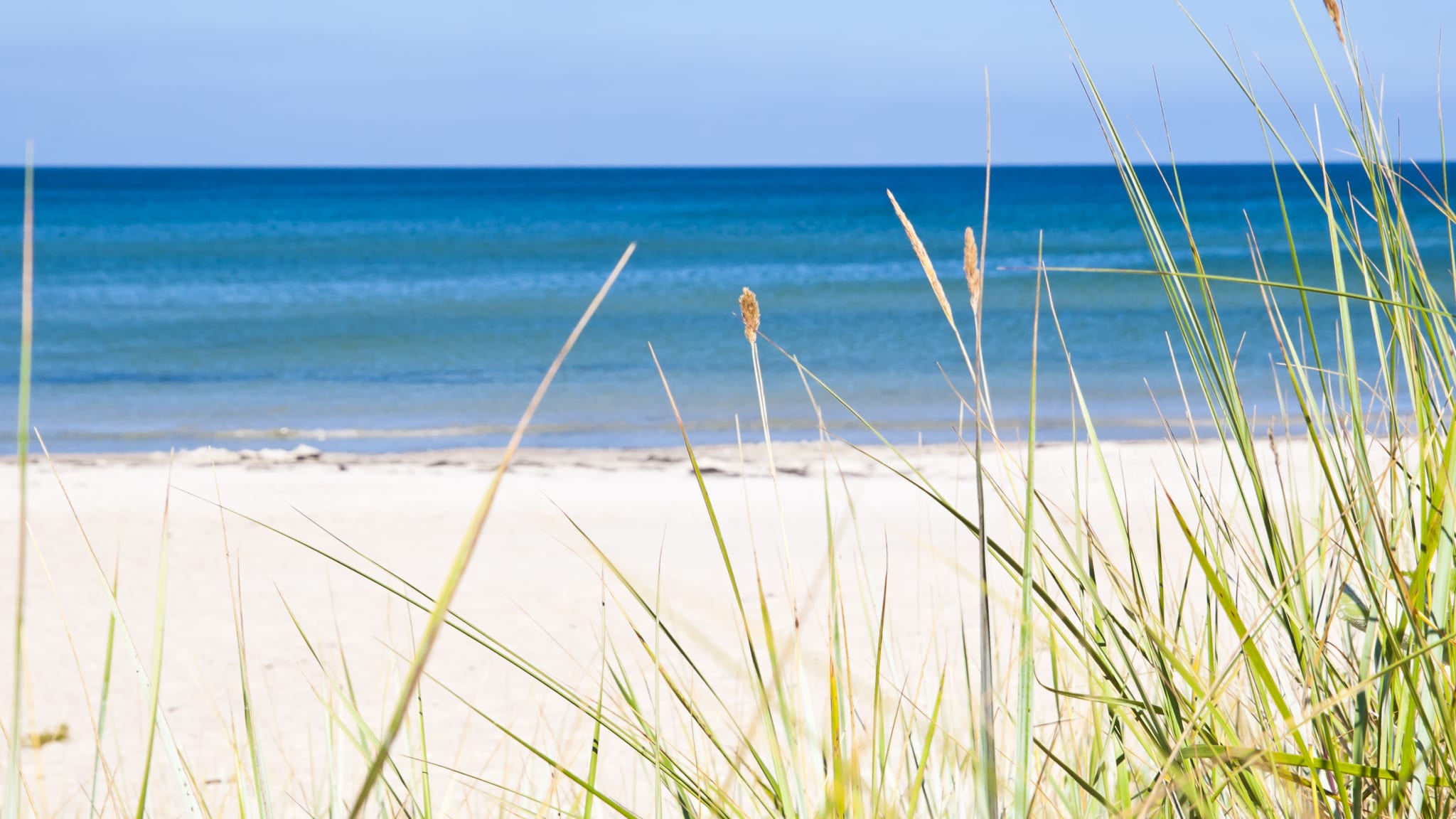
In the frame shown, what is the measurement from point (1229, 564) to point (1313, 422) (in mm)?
1608

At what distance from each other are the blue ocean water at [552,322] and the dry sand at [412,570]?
4.22 feet

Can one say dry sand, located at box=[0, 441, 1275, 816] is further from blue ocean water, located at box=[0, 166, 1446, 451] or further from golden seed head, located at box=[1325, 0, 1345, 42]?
Answer: golden seed head, located at box=[1325, 0, 1345, 42]

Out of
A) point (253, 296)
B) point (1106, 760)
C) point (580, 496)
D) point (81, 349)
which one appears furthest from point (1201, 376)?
point (253, 296)

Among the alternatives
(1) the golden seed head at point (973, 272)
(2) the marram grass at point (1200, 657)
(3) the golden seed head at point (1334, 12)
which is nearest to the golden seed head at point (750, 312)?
(2) the marram grass at point (1200, 657)

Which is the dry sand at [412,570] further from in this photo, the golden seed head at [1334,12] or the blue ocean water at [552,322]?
the golden seed head at [1334,12]

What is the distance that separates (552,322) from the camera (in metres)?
17.4

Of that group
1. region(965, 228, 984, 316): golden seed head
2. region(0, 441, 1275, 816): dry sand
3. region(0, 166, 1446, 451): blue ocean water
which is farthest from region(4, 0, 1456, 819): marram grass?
region(0, 441, 1275, 816): dry sand

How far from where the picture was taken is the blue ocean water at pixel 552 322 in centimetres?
1004

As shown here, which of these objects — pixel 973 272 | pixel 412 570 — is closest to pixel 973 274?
pixel 973 272

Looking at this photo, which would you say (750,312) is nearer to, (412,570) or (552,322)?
(412,570)

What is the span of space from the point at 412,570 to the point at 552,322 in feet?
41.0

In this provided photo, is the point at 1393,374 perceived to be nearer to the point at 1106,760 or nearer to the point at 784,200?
the point at 1106,760

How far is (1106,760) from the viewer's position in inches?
35.4

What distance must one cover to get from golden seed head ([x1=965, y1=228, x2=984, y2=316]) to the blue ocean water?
→ 72 mm
